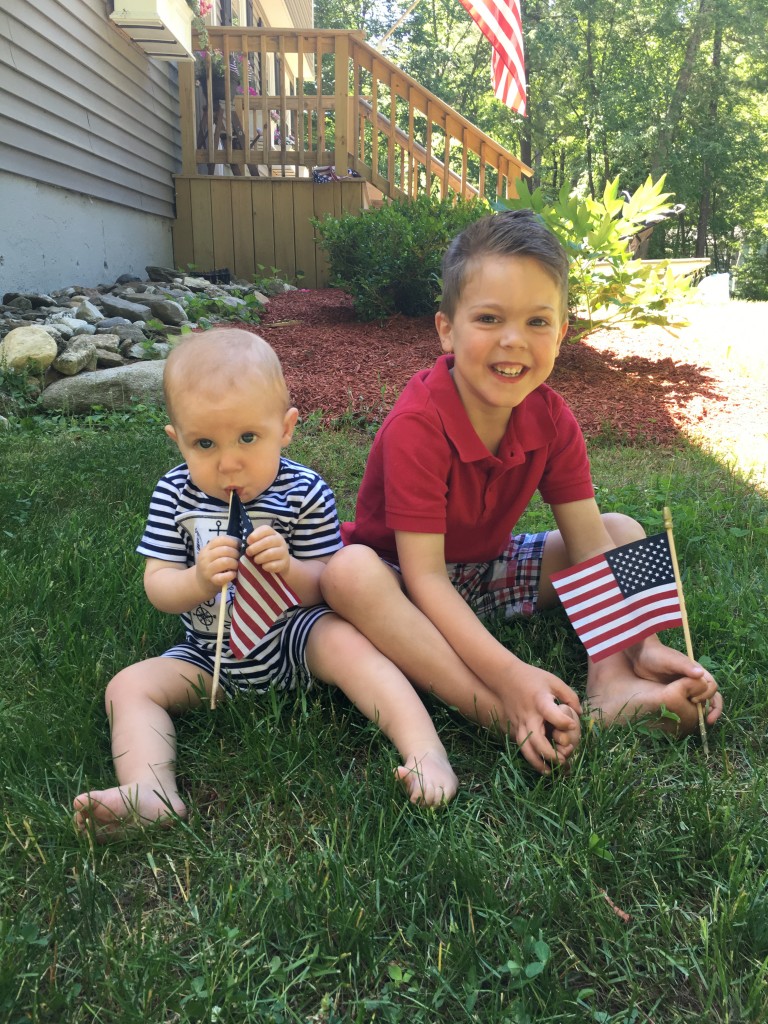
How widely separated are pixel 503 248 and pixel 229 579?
3.25 feet

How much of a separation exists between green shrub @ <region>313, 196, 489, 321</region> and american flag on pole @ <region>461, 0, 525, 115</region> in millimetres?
2555

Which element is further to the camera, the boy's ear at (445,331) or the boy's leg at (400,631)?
the boy's ear at (445,331)

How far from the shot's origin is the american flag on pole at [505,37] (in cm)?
902

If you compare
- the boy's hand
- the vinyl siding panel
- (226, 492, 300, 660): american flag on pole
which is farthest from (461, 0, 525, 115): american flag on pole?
the boy's hand

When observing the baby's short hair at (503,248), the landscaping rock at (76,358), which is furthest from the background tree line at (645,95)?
the baby's short hair at (503,248)

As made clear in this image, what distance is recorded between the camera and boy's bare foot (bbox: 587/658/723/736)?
184 centimetres

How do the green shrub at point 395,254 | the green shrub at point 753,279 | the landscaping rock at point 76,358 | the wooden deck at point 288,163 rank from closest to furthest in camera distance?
the landscaping rock at point 76,358 → the green shrub at point 395,254 → the wooden deck at point 288,163 → the green shrub at point 753,279

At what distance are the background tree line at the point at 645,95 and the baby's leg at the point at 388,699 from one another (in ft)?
98.9

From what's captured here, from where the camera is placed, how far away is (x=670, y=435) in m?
4.51

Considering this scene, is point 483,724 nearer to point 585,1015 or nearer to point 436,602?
point 436,602

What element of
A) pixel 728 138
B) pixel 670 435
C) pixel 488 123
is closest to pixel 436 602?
pixel 670 435

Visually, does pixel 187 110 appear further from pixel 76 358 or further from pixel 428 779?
pixel 428 779

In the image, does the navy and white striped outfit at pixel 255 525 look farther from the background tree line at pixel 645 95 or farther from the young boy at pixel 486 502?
the background tree line at pixel 645 95

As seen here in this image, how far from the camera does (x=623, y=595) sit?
1.93 meters
